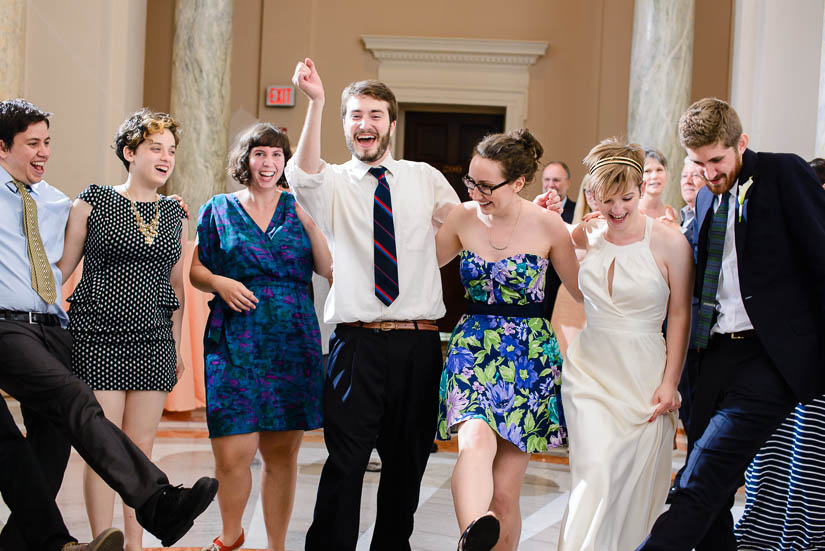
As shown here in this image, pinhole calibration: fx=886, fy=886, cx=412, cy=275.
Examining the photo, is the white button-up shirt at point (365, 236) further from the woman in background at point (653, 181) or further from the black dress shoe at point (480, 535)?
the woman in background at point (653, 181)

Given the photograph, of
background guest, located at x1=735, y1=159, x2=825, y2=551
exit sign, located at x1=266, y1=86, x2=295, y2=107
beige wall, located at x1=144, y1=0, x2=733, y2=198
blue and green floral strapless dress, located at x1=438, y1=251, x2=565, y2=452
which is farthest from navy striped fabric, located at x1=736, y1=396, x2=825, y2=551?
exit sign, located at x1=266, y1=86, x2=295, y2=107

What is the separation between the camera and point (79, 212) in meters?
3.48

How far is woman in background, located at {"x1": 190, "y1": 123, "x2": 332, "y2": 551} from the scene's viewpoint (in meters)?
3.55

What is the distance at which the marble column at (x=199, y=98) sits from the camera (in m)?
8.67

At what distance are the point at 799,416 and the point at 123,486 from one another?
9.44 ft

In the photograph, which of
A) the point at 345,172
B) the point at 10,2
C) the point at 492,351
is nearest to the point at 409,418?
the point at 492,351

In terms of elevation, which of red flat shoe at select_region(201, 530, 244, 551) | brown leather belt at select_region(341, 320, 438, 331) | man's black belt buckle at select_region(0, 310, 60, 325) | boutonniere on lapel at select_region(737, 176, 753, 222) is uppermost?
boutonniere on lapel at select_region(737, 176, 753, 222)

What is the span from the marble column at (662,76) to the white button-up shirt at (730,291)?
506cm

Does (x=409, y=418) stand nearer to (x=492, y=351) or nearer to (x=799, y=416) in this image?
(x=492, y=351)

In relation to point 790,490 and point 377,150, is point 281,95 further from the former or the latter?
point 790,490

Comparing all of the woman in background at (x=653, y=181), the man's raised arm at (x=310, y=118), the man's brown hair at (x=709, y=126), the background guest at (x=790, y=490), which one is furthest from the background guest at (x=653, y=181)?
the man's raised arm at (x=310, y=118)

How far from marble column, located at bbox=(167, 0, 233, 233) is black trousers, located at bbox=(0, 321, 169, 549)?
18.0 feet

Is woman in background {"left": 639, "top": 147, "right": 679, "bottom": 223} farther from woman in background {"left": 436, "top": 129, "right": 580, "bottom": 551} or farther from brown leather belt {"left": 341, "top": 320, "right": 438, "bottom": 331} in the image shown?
brown leather belt {"left": 341, "top": 320, "right": 438, "bottom": 331}

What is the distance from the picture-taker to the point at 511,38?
10.5 metres
